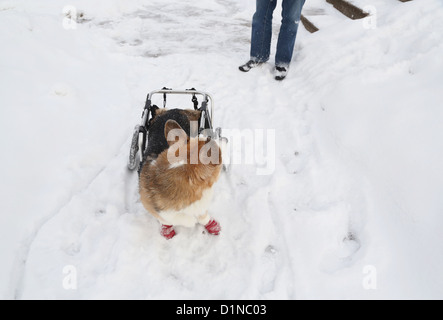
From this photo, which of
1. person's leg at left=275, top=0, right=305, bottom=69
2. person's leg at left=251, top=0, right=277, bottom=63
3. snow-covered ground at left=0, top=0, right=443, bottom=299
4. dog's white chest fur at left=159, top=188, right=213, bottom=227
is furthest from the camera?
person's leg at left=251, top=0, right=277, bottom=63

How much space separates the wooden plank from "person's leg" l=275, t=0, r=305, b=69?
3.53ft

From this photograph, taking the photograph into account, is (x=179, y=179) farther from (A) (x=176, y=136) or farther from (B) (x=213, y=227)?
(B) (x=213, y=227)

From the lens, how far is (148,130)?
2.39 m

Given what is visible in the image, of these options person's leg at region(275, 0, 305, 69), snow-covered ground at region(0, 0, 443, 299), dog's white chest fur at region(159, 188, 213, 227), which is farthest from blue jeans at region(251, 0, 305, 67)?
dog's white chest fur at region(159, 188, 213, 227)

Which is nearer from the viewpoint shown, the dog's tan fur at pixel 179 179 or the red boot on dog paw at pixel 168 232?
the dog's tan fur at pixel 179 179

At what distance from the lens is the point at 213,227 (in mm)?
2045

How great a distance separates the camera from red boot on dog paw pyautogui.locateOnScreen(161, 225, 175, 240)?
78.0 inches

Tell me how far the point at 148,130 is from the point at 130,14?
531cm

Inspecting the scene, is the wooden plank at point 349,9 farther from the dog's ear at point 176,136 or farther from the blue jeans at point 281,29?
the dog's ear at point 176,136

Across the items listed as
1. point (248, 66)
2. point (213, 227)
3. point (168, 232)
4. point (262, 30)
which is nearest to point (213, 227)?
point (213, 227)

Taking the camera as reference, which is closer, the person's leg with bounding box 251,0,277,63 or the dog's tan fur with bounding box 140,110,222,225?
the dog's tan fur with bounding box 140,110,222,225

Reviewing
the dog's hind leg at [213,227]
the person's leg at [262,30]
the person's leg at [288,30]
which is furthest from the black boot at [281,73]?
the dog's hind leg at [213,227]

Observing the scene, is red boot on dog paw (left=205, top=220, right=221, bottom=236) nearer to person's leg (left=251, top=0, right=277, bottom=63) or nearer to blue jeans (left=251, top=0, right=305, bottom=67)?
blue jeans (left=251, top=0, right=305, bottom=67)

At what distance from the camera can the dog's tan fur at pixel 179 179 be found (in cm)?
150
